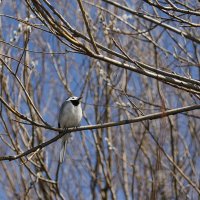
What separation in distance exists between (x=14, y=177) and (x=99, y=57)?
11.1ft

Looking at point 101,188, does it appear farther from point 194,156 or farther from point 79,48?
point 79,48

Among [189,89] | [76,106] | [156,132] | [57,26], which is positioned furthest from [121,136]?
[57,26]

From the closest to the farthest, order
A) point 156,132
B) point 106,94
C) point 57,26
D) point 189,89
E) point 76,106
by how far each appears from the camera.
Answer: point 57,26 → point 189,89 → point 76,106 → point 106,94 → point 156,132

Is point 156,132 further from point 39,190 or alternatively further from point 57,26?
point 57,26

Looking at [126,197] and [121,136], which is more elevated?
[121,136]

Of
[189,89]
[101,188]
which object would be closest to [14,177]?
[101,188]

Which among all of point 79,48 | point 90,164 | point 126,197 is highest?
point 79,48

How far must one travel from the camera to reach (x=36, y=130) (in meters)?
4.57

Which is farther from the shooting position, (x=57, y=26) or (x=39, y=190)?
(x=39, y=190)

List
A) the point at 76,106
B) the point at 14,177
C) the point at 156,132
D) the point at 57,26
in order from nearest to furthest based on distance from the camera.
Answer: the point at 57,26 → the point at 76,106 → the point at 14,177 → the point at 156,132

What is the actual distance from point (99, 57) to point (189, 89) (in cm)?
54

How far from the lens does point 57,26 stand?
6.86 feet

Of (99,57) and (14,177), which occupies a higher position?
(99,57)

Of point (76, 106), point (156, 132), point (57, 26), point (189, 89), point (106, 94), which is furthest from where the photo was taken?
point (156, 132)
